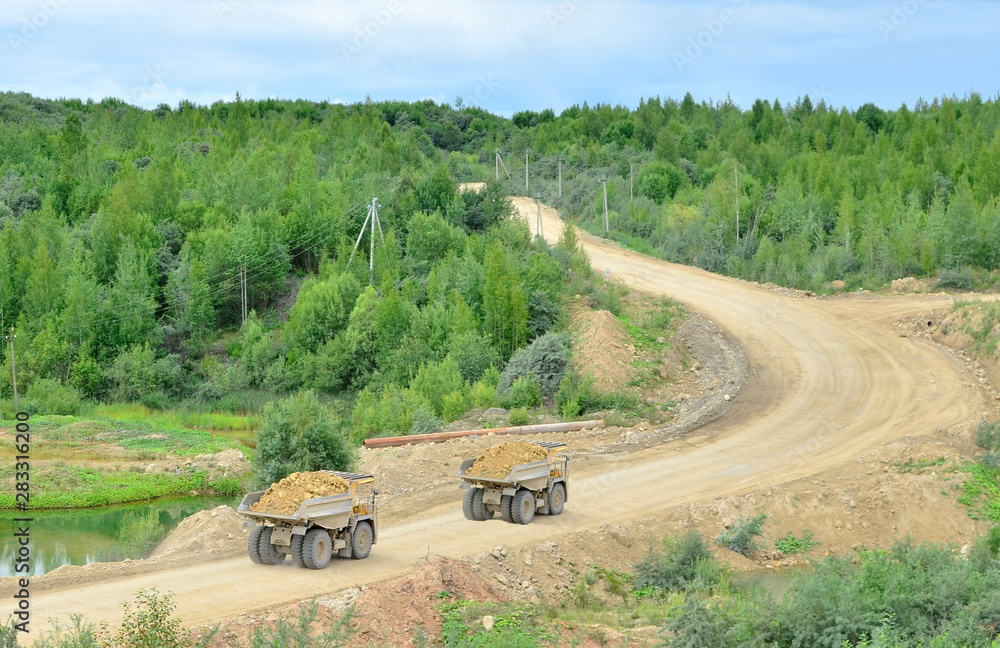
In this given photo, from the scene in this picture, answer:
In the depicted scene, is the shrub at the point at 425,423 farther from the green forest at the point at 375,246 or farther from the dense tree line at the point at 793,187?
the dense tree line at the point at 793,187

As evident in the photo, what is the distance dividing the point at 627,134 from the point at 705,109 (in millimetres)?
13228

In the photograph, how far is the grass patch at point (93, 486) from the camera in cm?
3209

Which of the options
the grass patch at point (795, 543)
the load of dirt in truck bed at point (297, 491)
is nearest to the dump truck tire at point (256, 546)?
the load of dirt in truck bed at point (297, 491)

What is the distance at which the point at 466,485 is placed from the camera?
2091 cm

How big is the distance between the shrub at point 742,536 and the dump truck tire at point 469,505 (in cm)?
521

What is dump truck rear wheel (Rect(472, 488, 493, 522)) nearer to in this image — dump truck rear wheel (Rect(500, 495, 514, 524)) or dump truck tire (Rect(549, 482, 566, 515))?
dump truck rear wheel (Rect(500, 495, 514, 524))

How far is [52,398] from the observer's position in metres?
43.8

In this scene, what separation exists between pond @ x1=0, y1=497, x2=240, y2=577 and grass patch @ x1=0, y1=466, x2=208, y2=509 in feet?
1.38

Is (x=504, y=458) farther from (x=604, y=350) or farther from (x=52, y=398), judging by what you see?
(x=52, y=398)

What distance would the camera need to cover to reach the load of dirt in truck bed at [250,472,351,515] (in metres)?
16.6

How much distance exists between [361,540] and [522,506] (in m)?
3.84

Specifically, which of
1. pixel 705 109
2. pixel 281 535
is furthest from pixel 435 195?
pixel 705 109

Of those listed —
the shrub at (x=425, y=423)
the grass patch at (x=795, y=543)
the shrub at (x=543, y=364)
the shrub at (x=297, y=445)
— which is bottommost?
the grass patch at (x=795, y=543)

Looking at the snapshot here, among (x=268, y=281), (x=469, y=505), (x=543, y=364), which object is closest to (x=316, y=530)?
(x=469, y=505)
